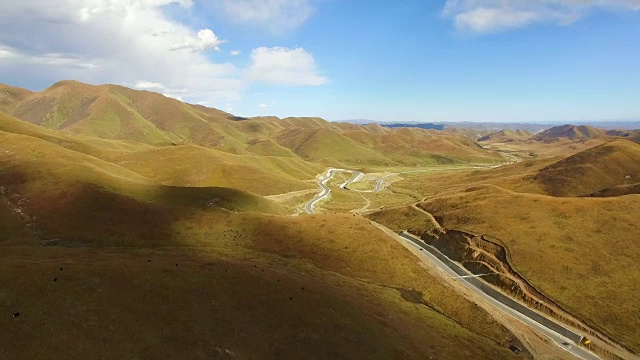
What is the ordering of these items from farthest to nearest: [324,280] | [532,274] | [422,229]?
[422,229] → [532,274] → [324,280]

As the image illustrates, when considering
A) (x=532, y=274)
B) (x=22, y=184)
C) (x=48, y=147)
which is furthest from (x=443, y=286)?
(x=48, y=147)

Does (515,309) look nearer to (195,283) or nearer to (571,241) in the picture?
(571,241)

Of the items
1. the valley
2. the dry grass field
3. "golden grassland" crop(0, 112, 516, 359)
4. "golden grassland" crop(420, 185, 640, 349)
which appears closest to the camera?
the dry grass field

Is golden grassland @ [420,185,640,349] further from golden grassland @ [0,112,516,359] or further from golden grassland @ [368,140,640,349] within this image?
golden grassland @ [0,112,516,359]

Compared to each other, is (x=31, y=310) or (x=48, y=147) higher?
(x=48, y=147)

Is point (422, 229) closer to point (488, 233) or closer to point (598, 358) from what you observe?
point (488, 233)

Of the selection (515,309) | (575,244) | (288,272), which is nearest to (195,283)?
(288,272)

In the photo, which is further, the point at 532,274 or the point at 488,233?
the point at 488,233

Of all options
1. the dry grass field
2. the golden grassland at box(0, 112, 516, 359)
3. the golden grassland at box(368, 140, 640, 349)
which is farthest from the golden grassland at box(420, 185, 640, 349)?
the dry grass field
